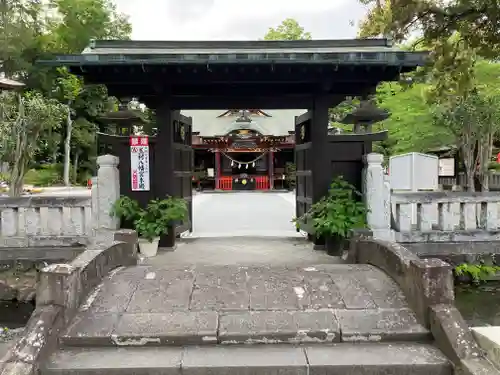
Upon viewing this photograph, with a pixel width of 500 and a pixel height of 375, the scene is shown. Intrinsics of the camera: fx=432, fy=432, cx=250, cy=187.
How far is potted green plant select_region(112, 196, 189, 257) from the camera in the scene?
7324 millimetres

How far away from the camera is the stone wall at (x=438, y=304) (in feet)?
11.9

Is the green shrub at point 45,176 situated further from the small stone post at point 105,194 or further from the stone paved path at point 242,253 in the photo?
the small stone post at point 105,194

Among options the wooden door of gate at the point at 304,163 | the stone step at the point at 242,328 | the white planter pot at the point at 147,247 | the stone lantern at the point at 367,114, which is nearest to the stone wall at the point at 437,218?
the stone lantern at the point at 367,114

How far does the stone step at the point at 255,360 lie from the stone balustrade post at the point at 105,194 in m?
3.57

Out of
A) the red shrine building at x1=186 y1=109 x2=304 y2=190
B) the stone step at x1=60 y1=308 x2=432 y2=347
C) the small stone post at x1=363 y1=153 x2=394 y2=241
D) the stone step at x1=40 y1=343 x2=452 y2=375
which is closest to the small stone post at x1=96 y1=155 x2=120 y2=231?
the stone step at x1=60 y1=308 x2=432 y2=347

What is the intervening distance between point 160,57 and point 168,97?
3.71 ft

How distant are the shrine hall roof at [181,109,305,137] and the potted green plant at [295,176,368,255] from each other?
71.2 ft

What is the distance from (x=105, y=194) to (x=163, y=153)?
4.09ft

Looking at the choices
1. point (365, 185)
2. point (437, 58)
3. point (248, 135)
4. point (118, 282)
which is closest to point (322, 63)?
point (365, 185)

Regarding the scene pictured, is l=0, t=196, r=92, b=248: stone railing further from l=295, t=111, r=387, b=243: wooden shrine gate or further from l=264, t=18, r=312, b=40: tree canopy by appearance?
l=264, t=18, r=312, b=40: tree canopy

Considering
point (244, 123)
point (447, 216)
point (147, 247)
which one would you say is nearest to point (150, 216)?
point (147, 247)

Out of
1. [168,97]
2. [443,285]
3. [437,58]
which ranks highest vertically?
[437,58]

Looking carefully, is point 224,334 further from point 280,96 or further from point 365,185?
point 280,96

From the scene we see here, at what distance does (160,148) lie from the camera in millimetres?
7797
